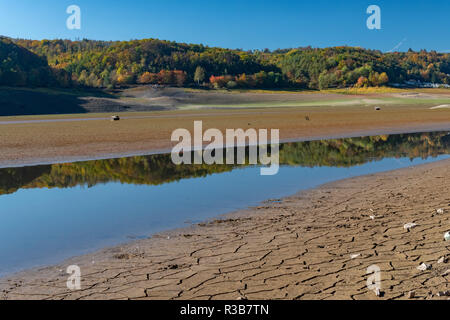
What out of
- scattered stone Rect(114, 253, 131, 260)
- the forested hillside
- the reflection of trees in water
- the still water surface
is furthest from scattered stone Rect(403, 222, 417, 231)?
the forested hillside

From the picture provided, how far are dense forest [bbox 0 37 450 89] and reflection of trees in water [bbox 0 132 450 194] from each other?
74.6m

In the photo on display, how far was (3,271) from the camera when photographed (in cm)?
672

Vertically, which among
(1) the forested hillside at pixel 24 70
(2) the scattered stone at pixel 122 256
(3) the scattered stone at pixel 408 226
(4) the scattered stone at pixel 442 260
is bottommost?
(2) the scattered stone at pixel 122 256

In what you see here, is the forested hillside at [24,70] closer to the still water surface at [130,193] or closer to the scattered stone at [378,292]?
the still water surface at [130,193]

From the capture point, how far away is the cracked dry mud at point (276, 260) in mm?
5453

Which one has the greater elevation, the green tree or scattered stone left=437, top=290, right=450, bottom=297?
the green tree

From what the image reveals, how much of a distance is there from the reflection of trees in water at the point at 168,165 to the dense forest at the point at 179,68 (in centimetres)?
7455

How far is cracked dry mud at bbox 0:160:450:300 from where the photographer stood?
5453 mm

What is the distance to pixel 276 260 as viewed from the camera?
21.5 ft

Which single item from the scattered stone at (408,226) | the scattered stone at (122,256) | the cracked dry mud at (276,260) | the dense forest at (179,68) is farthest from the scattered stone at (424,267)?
the dense forest at (179,68)

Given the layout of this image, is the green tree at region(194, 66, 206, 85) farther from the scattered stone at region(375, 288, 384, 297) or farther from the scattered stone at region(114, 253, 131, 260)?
the scattered stone at region(375, 288, 384, 297)

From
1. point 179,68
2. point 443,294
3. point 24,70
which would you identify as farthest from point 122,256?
point 179,68
